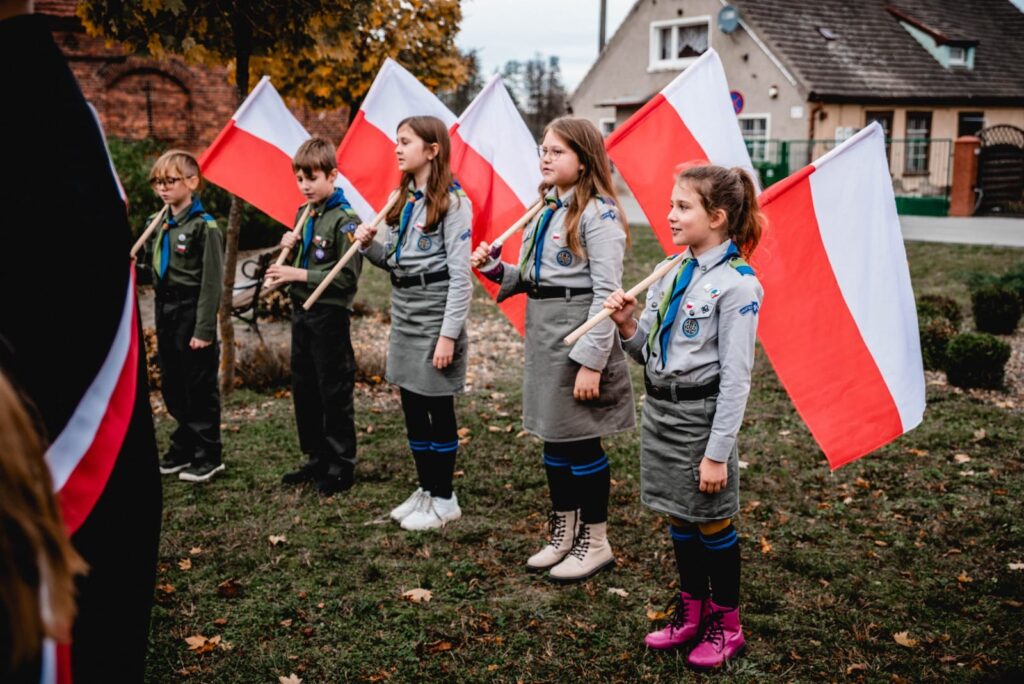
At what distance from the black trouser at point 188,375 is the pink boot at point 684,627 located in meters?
3.24

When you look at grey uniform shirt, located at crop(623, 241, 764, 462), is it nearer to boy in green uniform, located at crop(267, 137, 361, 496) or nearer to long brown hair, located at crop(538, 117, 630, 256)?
long brown hair, located at crop(538, 117, 630, 256)

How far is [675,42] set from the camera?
30.5 m

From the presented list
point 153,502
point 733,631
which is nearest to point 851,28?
point 733,631

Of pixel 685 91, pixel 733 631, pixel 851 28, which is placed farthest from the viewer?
pixel 851 28

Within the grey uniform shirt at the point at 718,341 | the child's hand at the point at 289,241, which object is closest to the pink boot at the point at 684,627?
the grey uniform shirt at the point at 718,341

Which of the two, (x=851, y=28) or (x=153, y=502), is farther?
(x=851, y=28)

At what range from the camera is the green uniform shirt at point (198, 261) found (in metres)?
5.30

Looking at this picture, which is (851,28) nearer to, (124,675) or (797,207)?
(797,207)

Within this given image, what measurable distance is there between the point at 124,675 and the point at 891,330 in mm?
3043

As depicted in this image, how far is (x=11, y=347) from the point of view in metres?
1.32

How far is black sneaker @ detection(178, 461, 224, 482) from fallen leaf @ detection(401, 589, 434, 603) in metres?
2.10

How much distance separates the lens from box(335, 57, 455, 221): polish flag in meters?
5.73

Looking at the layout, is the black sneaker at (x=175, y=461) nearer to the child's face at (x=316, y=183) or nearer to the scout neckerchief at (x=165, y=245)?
the scout neckerchief at (x=165, y=245)

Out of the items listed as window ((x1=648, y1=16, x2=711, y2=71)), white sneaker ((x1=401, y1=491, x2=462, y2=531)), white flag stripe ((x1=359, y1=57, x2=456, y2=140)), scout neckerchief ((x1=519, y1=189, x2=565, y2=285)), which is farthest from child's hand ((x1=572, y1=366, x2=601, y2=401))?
window ((x1=648, y1=16, x2=711, y2=71))
